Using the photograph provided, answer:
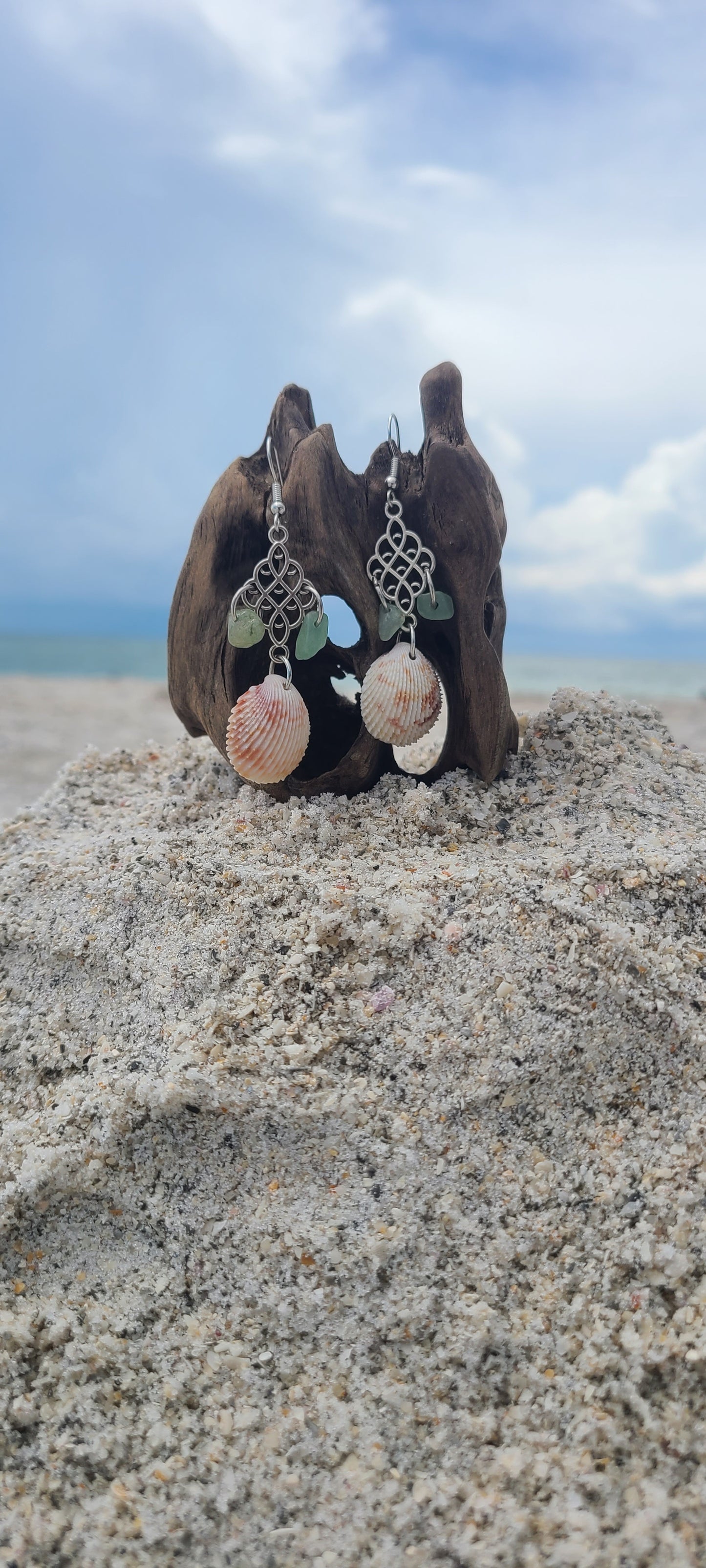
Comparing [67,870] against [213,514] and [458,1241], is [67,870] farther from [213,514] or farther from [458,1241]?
[458,1241]

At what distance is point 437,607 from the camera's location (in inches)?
107

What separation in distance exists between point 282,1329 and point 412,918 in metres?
0.92

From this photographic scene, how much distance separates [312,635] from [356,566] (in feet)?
0.82

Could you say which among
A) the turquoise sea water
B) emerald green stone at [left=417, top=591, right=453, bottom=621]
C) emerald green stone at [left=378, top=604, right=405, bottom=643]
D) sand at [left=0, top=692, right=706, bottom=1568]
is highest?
the turquoise sea water

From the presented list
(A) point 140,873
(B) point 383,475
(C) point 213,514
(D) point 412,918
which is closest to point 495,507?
(B) point 383,475

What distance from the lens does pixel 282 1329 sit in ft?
5.97

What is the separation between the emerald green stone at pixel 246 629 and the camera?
2.74 metres

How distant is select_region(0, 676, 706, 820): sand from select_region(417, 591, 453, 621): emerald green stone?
170 cm

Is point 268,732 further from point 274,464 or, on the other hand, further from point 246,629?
point 274,464

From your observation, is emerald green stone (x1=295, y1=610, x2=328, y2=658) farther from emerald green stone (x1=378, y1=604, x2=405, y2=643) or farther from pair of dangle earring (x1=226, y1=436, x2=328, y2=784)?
emerald green stone (x1=378, y1=604, x2=405, y2=643)

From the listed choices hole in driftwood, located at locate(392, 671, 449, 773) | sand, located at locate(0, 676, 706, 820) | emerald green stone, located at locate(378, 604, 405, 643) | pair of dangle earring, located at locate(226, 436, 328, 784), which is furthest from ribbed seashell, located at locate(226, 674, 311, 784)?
sand, located at locate(0, 676, 706, 820)

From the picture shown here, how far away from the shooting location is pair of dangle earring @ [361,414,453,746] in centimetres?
264

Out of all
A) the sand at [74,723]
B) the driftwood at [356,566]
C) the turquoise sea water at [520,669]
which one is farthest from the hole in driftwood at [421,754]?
the turquoise sea water at [520,669]

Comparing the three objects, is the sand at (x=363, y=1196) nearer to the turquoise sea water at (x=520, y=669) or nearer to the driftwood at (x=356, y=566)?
the driftwood at (x=356, y=566)
